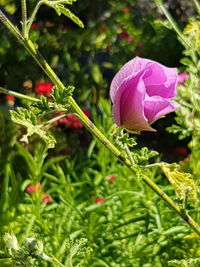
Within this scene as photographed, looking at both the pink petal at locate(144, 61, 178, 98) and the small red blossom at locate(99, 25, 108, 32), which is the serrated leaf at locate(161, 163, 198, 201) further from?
the small red blossom at locate(99, 25, 108, 32)

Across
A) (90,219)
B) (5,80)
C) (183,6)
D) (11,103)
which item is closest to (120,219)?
(90,219)

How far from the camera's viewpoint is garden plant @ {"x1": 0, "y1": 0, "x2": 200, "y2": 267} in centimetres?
86

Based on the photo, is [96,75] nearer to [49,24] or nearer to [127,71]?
[49,24]

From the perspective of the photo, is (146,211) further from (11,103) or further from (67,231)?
(11,103)

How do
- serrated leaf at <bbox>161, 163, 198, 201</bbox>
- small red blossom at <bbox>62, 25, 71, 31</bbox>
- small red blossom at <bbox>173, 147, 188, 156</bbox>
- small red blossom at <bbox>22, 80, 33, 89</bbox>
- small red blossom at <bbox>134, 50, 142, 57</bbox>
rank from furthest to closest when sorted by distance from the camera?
1. small red blossom at <bbox>62, 25, 71, 31</bbox>
2. small red blossom at <bbox>134, 50, 142, 57</bbox>
3. small red blossom at <bbox>22, 80, 33, 89</bbox>
4. small red blossom at <bbox>173, 147, 188, 156</bbox>
5. serrated leaf at <bbox>161, 163, 198, 201</bbox>

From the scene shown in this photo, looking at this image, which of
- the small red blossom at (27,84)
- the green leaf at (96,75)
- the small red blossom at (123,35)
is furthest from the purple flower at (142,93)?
the small red blossom at (123,35)

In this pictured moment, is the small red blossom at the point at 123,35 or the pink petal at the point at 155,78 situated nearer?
the pink petal at the point at 155,78

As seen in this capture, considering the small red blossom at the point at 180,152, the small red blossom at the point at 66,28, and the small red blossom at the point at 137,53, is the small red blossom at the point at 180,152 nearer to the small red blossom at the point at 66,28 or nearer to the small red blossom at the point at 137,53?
the small red blossom at the point at 137,53

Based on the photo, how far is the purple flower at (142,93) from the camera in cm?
85

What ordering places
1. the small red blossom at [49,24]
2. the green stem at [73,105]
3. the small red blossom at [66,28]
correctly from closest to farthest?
the green stem at [73,105], the small red blossom at [66,28], the small red blossom at [49,24]

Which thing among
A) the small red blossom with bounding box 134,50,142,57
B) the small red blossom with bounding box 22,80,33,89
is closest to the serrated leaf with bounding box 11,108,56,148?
the small red blossom with bounding box 22,80,33,89

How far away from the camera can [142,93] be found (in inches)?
33.3

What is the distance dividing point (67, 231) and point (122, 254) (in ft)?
0.56

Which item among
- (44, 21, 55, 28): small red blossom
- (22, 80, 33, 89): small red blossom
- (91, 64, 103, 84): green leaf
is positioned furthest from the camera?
(44, 21, 55, 28): small red blossom
